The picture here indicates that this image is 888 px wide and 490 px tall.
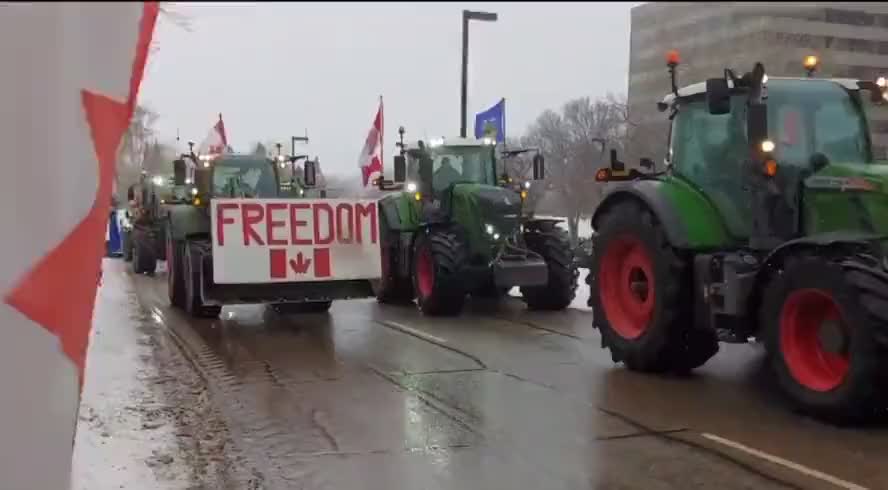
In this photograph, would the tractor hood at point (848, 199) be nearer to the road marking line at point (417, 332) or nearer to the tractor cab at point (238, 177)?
the road marking line at point (417, 332)

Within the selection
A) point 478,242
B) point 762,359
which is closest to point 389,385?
point 762,359

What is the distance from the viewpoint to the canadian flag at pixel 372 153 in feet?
59.5

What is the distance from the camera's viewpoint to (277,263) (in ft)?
32.7

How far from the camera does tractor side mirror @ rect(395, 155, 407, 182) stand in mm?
12602

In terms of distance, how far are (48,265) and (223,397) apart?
4.65 metres

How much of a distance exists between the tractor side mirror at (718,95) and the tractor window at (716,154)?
385 mm

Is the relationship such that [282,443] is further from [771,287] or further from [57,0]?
[57,0]

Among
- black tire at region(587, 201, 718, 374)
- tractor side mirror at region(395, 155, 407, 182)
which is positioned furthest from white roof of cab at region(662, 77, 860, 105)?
tractor side mirror at region(395, 155, 407, 182)

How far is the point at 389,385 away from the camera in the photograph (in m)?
7.04

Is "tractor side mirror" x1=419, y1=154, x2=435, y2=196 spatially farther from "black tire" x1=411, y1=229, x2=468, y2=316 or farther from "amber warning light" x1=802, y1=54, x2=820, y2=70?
"amber warning light" x1=802, y1=54, x2=820, y2=70

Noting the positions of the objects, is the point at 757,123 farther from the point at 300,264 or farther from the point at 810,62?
the point at 300,264

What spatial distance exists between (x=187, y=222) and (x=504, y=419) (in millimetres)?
7265

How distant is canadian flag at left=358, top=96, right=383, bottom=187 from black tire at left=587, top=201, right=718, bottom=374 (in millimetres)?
10506

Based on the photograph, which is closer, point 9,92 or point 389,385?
point 9,92
